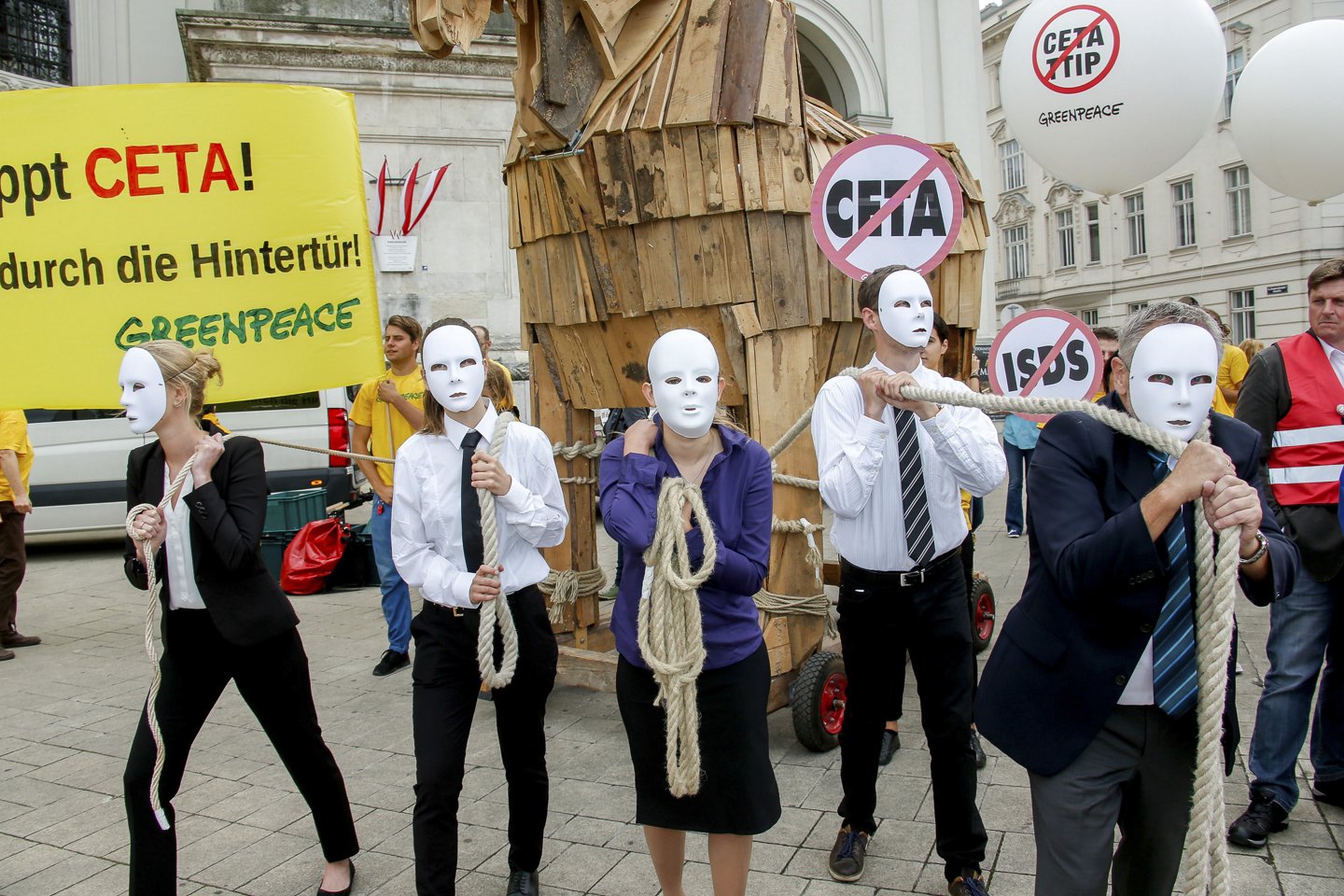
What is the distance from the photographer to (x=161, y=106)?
3.82 m

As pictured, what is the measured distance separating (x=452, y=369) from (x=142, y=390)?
0.92 m

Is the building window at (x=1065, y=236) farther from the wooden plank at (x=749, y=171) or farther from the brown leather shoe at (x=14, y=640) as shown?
the brown leather shoe at (x=14, y=640)

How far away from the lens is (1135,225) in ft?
110

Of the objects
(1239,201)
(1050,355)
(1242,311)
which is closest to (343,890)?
(1050,355)

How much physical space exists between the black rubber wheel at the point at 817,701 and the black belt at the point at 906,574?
1.01 meters

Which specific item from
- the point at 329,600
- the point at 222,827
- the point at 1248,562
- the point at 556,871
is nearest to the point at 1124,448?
the point at 1248,562

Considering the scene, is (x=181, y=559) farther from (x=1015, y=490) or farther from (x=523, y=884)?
(x=1015, y=490)

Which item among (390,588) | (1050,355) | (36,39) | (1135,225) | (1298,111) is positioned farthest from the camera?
(1135,225)

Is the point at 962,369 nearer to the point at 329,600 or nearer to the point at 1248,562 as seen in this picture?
the point at 1248,562

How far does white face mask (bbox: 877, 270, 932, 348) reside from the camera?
10.2ft

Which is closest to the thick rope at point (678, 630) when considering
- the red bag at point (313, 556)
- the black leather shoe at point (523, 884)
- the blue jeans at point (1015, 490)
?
the black leather shoe at point (523, 884)

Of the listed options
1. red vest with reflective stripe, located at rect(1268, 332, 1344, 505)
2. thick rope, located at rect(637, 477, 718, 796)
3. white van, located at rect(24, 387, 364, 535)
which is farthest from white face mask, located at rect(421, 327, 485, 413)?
white van, located at rect(24, 387, 364, 535)

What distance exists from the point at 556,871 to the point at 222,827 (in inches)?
53.9

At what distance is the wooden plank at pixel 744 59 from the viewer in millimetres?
4039
